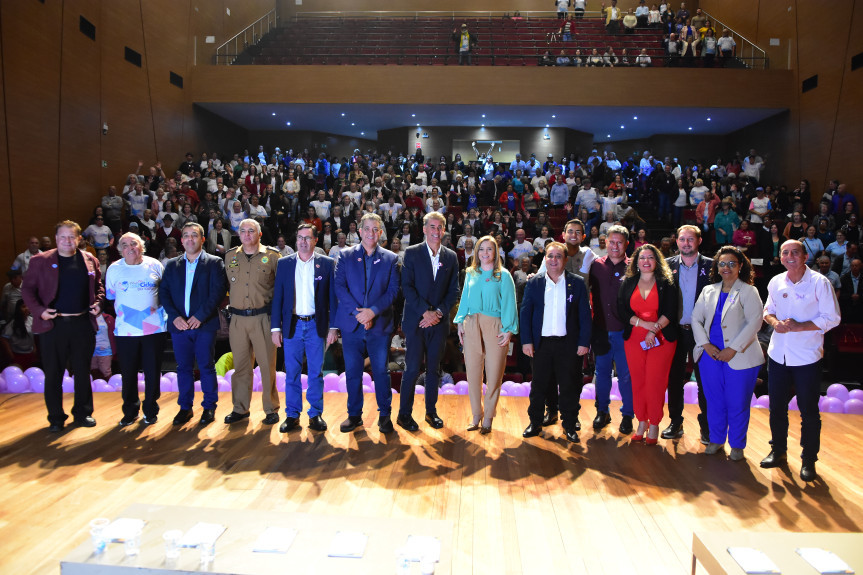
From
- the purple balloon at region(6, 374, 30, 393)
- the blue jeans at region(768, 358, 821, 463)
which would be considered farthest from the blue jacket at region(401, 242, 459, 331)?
the purple balloon at region(6, 374, 30, 393)

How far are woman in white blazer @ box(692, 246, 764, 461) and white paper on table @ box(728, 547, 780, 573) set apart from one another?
1.85m

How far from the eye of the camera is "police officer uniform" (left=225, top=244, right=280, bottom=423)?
417cm

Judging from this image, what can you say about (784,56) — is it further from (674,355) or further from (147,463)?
(147,463)

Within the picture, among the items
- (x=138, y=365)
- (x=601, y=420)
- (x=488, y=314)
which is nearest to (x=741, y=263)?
(x=601, y=420)

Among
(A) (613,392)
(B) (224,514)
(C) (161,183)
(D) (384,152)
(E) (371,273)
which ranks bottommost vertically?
(A) (613,392)

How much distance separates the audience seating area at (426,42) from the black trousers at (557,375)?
446 inches

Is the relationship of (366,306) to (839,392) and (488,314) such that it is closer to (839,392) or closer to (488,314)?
(488,314)

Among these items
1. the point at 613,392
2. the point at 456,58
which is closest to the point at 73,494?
the point at 613,392

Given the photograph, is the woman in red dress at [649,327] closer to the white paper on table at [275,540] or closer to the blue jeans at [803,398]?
the blue jeans at [803,398]

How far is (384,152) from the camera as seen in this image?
17469 millimetres

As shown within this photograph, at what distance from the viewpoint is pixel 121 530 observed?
195cm

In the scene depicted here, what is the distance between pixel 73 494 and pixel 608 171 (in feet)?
39.3

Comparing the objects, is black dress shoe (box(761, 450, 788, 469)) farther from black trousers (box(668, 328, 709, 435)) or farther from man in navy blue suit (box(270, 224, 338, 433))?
man in navy blue suit (box(270, 224, 338, 433))

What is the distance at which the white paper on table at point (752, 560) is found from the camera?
1802mm
